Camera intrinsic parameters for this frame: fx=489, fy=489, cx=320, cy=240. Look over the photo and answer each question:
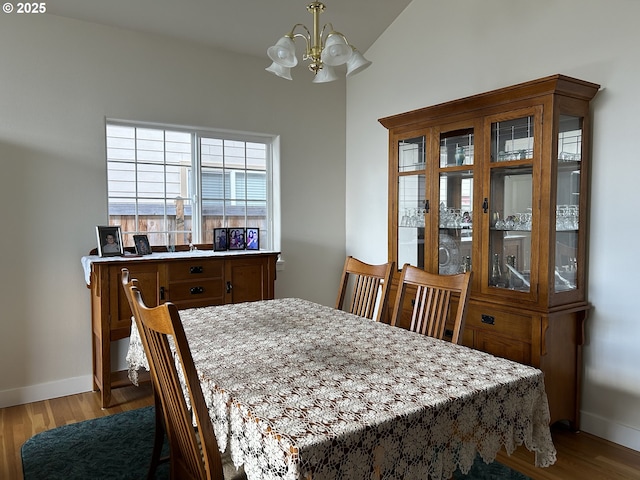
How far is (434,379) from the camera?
1.49m

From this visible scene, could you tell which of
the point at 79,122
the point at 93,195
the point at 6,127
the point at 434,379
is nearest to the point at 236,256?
the point at 93,195

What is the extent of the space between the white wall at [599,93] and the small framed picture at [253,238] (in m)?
1.73

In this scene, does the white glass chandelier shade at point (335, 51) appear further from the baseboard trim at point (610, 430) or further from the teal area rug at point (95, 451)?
the baseboard trim at point (610, 430)

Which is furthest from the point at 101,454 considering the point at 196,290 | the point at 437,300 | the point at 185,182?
the point at 185,182

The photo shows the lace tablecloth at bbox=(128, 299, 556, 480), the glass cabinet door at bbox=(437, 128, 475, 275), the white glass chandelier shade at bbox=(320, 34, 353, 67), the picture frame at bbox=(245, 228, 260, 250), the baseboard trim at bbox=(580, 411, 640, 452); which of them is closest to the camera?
the lace tablecloth at bbox=(128, 299, 556, 480)

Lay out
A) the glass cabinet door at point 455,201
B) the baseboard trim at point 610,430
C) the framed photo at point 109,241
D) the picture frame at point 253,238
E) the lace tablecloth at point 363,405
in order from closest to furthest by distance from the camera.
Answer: the lace tablecloth at point 363,405 < the baseboard trim at point 610,430 < the glass cabinet door at point 455,201 < the framed photo at point 109,241 < the picture frame at point 253,238

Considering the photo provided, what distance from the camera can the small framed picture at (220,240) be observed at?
12.2 ft

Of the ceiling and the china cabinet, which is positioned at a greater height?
the ceiling

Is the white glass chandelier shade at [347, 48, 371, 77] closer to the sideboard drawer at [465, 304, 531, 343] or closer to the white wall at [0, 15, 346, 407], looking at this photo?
the sideboard drawer at [465, 304, 531, 343]

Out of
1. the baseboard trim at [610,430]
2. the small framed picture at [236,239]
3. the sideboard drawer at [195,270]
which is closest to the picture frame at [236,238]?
the small framed picture at [236,239]

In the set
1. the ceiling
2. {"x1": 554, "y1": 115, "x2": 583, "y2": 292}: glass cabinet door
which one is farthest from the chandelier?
the ceiling

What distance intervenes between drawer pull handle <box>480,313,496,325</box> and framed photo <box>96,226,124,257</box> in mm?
2335

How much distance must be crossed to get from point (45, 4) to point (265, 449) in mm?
3160

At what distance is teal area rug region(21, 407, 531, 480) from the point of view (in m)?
2.32
